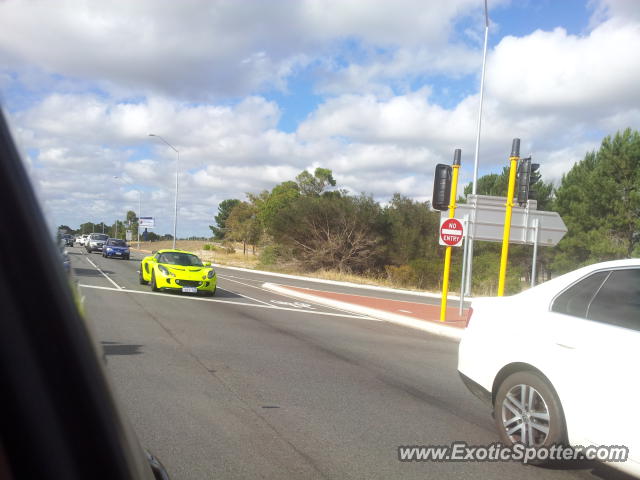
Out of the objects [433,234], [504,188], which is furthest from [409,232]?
[504,188]

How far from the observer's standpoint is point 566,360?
161 inches

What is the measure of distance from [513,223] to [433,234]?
82.0 ft

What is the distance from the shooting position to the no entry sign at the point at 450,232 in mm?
13328

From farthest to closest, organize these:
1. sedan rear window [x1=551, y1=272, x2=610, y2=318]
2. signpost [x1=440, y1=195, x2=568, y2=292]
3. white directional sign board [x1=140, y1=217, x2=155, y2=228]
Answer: white directional sign board [x1=140, y1=217, x2=155, y2=228], signpost [x1=440, y1=195, x2=568, y2=292], sedan rear window [x1=551, y1=272, x2=610, y2=318]

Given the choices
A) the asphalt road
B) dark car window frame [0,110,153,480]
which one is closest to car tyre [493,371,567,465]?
the asphalt road

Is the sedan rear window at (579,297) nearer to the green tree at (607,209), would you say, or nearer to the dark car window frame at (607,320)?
the dark car window frame at (607,320)

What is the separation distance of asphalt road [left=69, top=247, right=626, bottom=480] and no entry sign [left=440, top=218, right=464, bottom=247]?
2.68m

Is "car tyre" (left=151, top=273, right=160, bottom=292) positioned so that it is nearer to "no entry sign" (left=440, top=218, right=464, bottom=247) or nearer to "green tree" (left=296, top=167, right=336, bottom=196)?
"no entry sign" (left=440, top=218, right=464, bottom=247)

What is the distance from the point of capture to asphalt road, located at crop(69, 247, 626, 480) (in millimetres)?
4324

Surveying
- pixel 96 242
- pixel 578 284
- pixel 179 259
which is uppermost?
pixel 578 284

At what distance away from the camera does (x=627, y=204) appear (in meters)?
32.4

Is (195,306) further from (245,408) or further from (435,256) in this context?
(435,256)

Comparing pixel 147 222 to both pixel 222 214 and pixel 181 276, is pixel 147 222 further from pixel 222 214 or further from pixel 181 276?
pixel 181 276

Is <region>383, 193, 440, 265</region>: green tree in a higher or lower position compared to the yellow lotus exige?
higher
